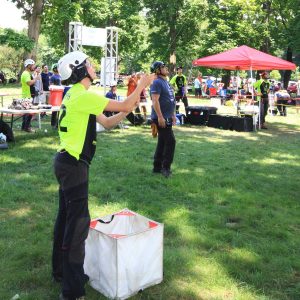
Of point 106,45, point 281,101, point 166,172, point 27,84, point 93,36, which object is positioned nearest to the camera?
point 166,172

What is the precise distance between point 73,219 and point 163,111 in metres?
4.19

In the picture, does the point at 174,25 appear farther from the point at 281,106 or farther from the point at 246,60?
the point at 246,60

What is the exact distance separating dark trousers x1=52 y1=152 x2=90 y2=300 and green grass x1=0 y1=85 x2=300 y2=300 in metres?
0.31

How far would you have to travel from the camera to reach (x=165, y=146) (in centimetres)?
750

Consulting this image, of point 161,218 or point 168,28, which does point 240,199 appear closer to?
point 161,218

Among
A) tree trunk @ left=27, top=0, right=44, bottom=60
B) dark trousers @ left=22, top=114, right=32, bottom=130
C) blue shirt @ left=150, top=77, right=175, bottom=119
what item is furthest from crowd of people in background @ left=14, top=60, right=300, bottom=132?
tree trunk @ left=27, top=0, right=44, bottom=60

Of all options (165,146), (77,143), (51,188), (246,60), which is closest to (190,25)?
(246,60)

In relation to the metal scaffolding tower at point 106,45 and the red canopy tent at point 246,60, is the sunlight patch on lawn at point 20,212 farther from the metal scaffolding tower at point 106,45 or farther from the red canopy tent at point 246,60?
the red canopy tent at point 246,60

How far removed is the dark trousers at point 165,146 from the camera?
738 cm

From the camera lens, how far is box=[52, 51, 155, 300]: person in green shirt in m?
3.15

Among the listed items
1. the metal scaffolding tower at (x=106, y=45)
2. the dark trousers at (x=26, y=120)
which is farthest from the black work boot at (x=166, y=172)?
the metal scaffolding tower at (x=106, y=45)

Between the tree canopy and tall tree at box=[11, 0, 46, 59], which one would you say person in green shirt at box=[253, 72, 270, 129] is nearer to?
tall tree at box=[11, 0, 46, 59]

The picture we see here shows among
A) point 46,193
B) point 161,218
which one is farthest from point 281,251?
point 46,193

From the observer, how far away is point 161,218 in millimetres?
5605
